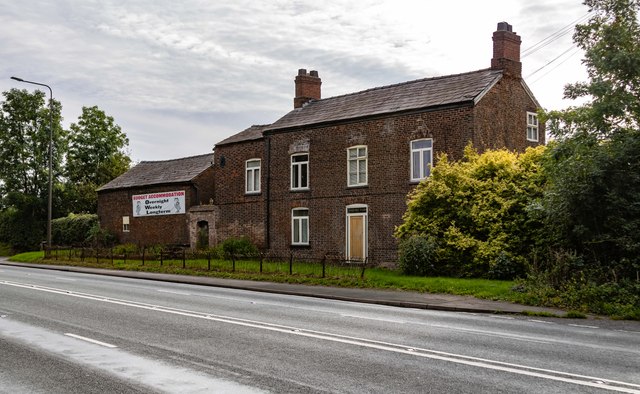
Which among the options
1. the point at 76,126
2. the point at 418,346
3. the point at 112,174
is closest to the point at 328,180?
the point at 418,346

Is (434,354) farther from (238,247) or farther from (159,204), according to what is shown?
(159,204)

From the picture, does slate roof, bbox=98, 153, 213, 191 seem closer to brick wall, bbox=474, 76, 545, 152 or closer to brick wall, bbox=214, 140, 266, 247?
brick wall, bbox=214, 140, 266, 247

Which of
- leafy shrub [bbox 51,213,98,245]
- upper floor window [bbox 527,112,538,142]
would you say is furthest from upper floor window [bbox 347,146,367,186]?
leafy shrub [bbox 51,213,98,245]

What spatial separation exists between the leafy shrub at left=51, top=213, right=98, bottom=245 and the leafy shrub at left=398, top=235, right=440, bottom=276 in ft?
109

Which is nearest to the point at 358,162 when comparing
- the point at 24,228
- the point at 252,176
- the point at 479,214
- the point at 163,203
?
the point at 252,176

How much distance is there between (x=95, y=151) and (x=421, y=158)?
173 ft

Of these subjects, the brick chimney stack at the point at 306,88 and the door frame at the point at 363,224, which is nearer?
the door frame at the point at 363,224

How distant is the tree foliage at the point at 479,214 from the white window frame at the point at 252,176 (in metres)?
13.1

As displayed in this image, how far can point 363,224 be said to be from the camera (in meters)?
31.2

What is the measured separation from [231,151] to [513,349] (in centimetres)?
3036

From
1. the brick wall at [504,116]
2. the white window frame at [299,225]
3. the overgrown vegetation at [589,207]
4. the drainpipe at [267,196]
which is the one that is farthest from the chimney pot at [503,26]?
the drainpipe at [267,196]

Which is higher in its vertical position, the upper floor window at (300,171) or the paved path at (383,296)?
the upper floor window at (300,171)

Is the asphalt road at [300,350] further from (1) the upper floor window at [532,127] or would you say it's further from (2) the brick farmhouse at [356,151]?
(1) the upper floor window at [532,127]

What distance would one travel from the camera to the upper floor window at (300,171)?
113ft
